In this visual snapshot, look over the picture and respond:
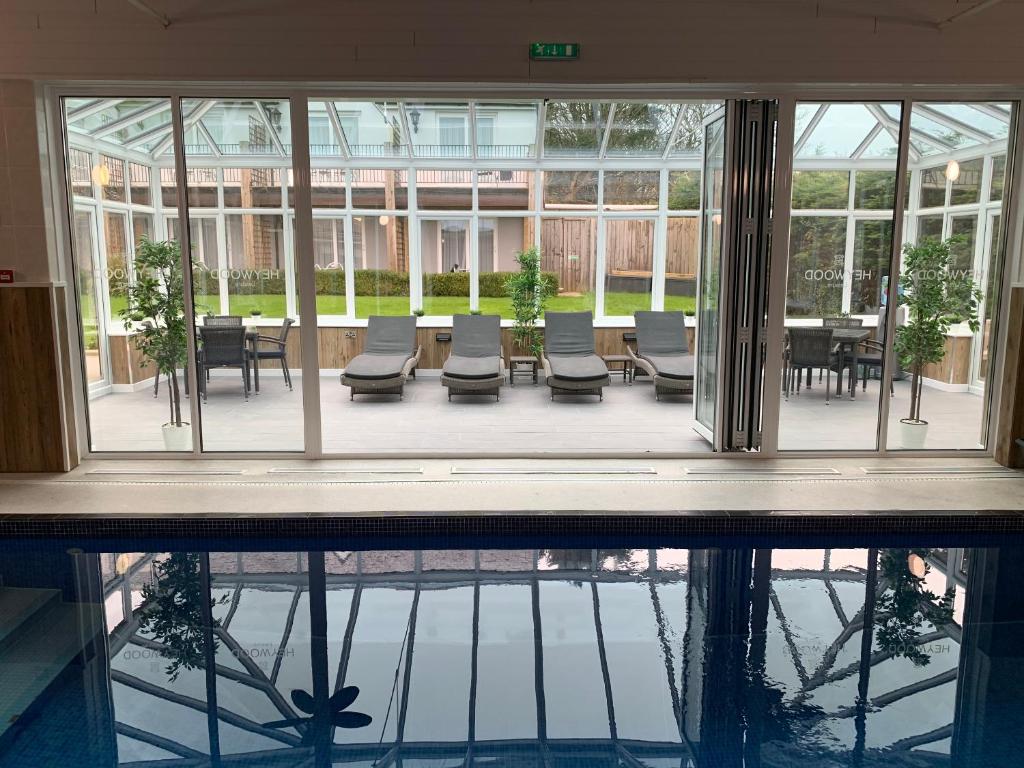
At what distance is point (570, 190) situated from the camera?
12039 mm

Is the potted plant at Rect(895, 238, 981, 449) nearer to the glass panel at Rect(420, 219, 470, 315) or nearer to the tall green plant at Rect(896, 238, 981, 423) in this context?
the tall green plant at Rect(896, 238, 981, 423)

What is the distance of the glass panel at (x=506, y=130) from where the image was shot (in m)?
10.4

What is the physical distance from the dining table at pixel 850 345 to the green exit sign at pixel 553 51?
10.5 feet

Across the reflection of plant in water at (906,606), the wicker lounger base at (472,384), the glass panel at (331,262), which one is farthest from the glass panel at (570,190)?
the reflection of plant in water at (906,606)

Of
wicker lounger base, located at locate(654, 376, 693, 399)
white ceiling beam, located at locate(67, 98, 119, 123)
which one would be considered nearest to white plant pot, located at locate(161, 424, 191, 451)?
white ceiling beam, located at locate(67, 98, 119, 123)

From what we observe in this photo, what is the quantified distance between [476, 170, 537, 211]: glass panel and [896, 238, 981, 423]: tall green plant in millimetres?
6444

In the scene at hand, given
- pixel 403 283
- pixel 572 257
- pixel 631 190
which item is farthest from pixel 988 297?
pixel 403 283

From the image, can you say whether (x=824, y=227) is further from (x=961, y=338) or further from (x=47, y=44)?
(x=47, y=44)

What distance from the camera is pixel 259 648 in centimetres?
394

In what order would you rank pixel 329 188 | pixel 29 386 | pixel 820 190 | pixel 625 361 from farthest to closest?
1. pixel 329 188
2. pixel 625 361
3. pixel 820 190
4. pixel 29 386

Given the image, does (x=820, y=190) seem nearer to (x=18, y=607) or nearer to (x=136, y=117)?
(x=136, y=117)

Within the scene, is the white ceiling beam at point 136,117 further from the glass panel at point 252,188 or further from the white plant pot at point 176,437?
the white plant pot at point 176,437

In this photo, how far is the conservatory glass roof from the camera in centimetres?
621

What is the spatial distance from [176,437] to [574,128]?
691 cm
